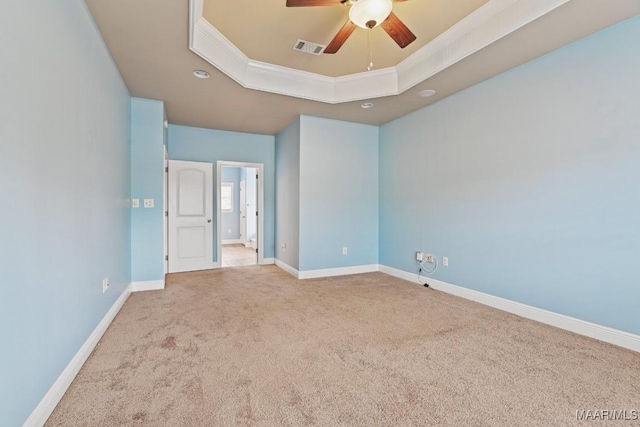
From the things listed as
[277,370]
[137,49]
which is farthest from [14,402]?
[137,49]

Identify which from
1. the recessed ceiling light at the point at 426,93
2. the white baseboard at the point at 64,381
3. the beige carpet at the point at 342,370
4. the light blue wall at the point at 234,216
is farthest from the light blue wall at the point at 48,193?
the light blue wall at the point at 234,216

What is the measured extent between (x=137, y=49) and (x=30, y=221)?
2.12 metres

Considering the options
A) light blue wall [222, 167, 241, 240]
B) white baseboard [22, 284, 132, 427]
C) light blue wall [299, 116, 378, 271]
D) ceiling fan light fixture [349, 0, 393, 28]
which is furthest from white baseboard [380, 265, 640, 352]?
light blue wall [222, 167, 241, 240]

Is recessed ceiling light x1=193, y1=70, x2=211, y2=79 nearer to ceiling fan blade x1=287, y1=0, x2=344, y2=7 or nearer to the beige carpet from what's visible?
ceiling fan blade x1=287, y1=0, x2=344, y2=7

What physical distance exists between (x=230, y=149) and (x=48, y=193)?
4271mm

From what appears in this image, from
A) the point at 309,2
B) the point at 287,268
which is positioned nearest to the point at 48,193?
the point at 309,2

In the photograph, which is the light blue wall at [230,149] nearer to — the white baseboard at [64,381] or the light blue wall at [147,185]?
the light blue wall at [147,185]

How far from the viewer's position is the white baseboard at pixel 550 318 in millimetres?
2375

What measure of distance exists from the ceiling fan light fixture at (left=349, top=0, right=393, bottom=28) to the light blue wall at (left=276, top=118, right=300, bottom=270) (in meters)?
2.67

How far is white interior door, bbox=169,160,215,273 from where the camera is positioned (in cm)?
525

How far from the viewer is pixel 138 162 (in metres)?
4.06

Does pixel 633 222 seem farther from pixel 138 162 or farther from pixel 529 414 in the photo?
pixel 138 162

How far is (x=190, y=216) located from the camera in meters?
5.38

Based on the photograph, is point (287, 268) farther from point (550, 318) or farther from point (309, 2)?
point (309, 2)
